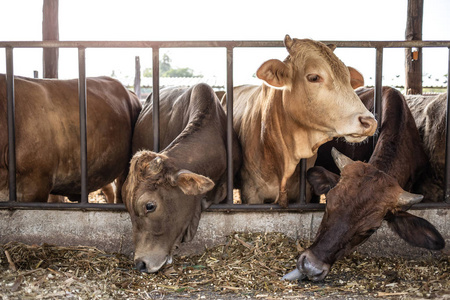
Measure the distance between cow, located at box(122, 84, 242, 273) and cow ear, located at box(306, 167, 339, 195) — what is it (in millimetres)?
745

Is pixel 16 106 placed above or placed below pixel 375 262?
above

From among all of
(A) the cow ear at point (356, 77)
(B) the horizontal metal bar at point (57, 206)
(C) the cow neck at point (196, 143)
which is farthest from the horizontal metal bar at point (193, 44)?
(B) the horizontal metal bar at point (57, 206)

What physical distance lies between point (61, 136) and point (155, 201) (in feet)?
5.65

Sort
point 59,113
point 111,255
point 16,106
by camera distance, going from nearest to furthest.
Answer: point 111,255
point 16,106
point 59,113

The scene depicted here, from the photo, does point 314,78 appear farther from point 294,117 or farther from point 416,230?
A: point 416,230

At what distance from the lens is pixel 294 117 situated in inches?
154

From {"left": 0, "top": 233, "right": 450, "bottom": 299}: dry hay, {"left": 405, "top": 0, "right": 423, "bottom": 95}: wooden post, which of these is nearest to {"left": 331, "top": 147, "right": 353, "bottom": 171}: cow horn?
{"left": 0, "top": 233, "right": 450, "bottom": 299}: dry hay

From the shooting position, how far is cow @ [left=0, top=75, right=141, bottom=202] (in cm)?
439

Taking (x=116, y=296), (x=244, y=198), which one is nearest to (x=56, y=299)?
(x=116, y=296)

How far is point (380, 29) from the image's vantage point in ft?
70.1

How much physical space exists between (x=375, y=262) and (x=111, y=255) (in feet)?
7.05

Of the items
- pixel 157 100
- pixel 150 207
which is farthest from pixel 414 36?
pixel 150 207

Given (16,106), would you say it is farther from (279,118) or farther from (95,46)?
(279,118)

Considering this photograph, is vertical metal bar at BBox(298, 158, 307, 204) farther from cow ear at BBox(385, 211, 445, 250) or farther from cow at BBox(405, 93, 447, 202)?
cow at BBox(405, 93, 447, 202)
